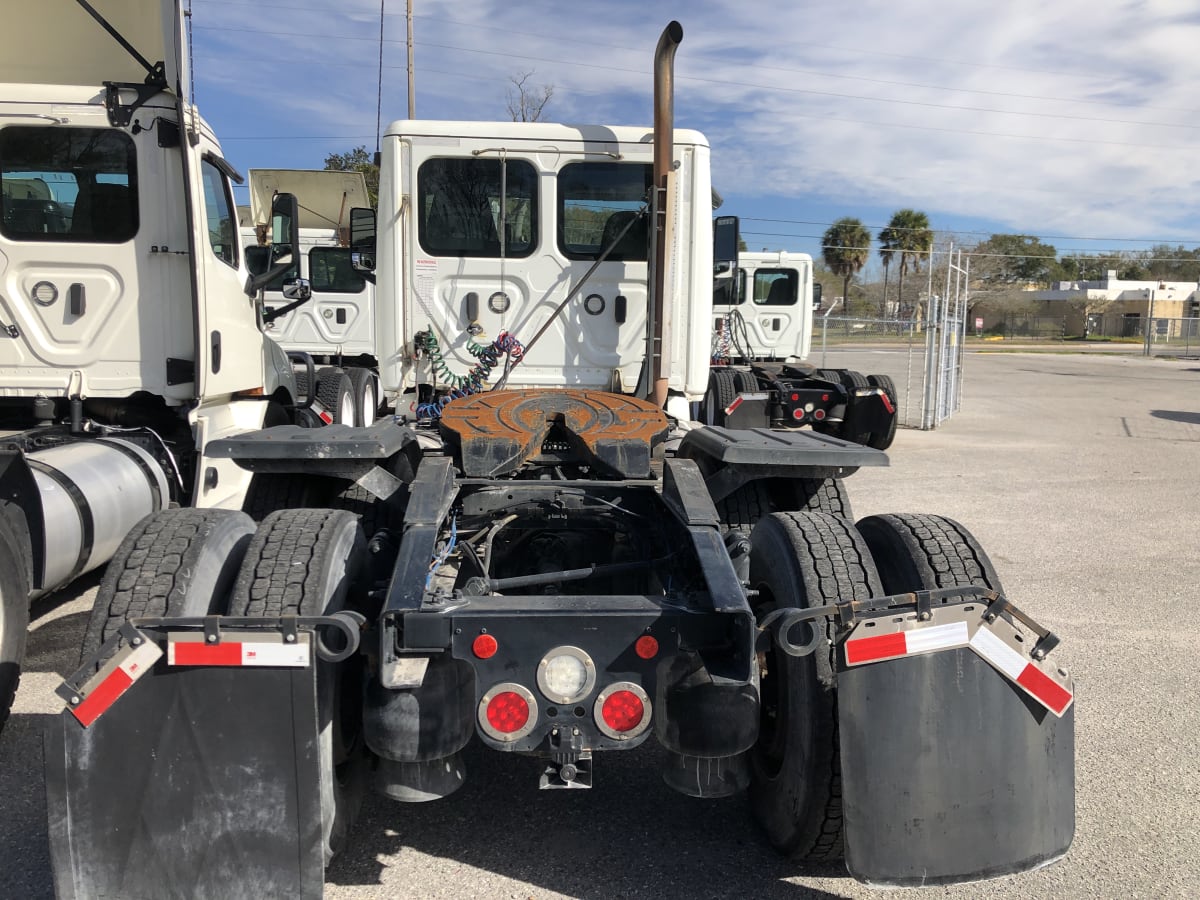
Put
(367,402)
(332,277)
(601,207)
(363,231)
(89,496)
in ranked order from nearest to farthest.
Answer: (89,496) < (601,207) < (363,231) < (367,402) < (332,277)

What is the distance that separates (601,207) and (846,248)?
197ft

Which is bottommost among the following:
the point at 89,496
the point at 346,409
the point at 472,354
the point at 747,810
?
the point at 747,810

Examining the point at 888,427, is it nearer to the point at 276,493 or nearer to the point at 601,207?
the point at 601,207

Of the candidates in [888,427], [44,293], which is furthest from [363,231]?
[888,427]

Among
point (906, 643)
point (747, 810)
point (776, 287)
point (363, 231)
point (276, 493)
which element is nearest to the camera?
point (906, 643)

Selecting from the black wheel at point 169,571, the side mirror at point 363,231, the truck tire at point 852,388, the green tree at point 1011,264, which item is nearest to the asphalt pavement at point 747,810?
the black wheel at point 169,571

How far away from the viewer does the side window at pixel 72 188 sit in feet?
18.2

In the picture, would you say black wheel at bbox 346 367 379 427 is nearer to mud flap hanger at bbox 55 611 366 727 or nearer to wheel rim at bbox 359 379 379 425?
wheel rim at bbox 359 379 379 425

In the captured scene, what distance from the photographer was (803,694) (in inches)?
107

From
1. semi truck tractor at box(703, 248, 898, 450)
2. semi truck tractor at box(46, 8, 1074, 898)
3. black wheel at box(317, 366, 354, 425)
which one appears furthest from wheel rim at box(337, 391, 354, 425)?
semi truck tractor at box(46, 8, 1074, 898)

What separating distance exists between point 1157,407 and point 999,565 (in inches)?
585

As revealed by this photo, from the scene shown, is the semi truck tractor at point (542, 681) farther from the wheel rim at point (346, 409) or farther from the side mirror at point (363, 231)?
the wheel rim at point (346, 409)

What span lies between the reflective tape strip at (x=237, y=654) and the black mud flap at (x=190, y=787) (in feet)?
0.08

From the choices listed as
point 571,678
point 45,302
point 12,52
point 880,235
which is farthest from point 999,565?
point 880,235
